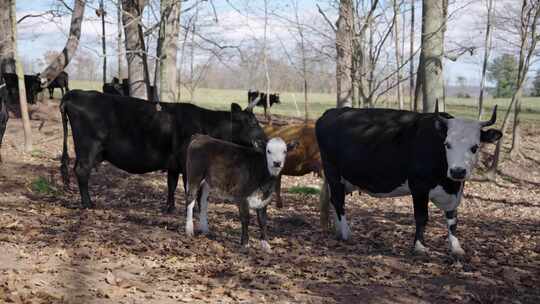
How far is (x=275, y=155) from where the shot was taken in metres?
8.08

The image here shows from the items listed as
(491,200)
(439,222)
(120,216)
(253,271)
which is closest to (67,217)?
(120,216)

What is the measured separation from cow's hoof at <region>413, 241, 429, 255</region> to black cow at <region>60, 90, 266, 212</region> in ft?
11.1

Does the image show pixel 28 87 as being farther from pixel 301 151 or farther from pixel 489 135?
pixel 489 135

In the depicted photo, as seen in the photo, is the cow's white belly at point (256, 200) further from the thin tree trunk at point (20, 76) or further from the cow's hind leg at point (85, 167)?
the thin tree trunk at point (20, 76)

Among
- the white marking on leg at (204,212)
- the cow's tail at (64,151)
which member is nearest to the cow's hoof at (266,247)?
the white marking on leg at (204,212)

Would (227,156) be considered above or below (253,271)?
above

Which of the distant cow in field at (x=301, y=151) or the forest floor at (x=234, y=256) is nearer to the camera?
the forest floor at (x=234, y=256)

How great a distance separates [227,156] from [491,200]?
27.8 feet

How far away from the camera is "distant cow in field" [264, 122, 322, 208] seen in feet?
44.9

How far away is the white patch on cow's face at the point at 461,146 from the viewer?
24.9ft

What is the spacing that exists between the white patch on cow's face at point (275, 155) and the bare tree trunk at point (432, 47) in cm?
735

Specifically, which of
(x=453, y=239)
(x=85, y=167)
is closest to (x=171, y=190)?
(x=85, y=167)

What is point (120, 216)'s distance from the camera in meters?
9.97

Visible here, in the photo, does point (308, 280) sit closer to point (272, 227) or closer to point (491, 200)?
→ point (272, 227)
